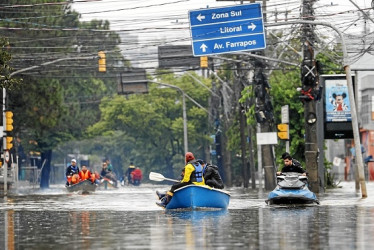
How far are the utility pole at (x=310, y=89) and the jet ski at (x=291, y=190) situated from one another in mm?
11145

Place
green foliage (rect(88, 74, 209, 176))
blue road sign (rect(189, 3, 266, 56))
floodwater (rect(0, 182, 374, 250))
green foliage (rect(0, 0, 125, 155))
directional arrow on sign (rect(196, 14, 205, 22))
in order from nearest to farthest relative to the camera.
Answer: floodwater (rect(0, 182, 374, 250))
blue road sign (rect(189, 3, 266, 56))
directional arrow on sign (rect(196, 14, 205, 22))
green foliage (rect(0, 0, 125, 155))
green foliage (rect(88, 74, 209, 176))

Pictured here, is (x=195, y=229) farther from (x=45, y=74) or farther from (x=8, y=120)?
(x=45, y=74)

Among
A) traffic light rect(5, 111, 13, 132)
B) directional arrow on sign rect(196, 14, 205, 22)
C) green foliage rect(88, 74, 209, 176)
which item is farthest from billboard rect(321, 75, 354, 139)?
green foliage rect(88, 74, 209, 176)

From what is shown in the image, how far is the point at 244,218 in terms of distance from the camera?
90.4ft

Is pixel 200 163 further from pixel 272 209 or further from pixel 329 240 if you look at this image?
pixel 329 240

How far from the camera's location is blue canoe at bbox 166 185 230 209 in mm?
32031

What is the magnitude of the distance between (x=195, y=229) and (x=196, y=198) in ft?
29.9

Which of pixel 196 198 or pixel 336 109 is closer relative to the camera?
pixel 196 198

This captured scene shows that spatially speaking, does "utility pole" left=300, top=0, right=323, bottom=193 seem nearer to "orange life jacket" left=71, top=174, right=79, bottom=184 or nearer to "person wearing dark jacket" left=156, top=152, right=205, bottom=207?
"person wearing dark jacket" left=156, top=152, right=205, bottom=207

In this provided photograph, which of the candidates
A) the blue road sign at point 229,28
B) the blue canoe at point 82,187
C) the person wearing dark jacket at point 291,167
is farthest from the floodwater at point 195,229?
the blue canoe at point 82,187

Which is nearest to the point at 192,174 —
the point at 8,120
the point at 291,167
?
the point at 291,167

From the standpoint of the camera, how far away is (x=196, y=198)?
105 feet

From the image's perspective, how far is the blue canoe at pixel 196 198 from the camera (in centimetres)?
3203

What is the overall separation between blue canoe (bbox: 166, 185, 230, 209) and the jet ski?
1.99 meters
